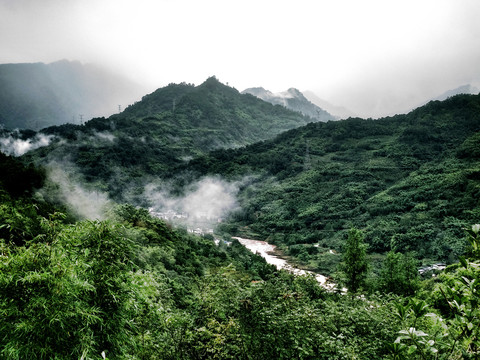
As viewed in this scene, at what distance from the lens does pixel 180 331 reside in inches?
270

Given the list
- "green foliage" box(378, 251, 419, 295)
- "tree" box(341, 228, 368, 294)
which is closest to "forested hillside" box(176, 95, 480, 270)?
"green foliage" box(378, 251, 419, 295)

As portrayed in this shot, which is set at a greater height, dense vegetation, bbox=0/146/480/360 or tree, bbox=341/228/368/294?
dense vegetation, bbox=0/146/480/360

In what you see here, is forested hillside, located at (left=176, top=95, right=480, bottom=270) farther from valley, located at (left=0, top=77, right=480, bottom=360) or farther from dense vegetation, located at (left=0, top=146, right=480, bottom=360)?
dense vegetation, located at (left=0, top=146, right=480, bottom=360)

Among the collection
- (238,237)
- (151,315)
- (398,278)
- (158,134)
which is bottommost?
(238,237)

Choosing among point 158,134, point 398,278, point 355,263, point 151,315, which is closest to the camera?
point 151,315

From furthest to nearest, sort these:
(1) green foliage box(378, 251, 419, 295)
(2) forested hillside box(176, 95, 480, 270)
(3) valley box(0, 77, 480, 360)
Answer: (2) forested hillside box(176, 95, 480, 270), (1) green foliage box(378, 251, 419, 295), (3) valley box(0, 77, 480, 360)

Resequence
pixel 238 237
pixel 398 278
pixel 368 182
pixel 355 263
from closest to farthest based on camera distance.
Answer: pixel 398 278 → pixel 355 263 → pixel 238 237 → pixel 368 182

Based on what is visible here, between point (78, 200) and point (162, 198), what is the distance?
184 feet

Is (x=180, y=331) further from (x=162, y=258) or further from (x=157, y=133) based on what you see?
(x=157, y=133)

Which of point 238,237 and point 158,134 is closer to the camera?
point 238,237

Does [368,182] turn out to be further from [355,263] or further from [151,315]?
[151,315]

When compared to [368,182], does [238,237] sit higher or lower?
lower

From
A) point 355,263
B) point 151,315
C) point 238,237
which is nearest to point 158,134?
point 238,237

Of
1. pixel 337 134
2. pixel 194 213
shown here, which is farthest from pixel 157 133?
pixel 337 134
